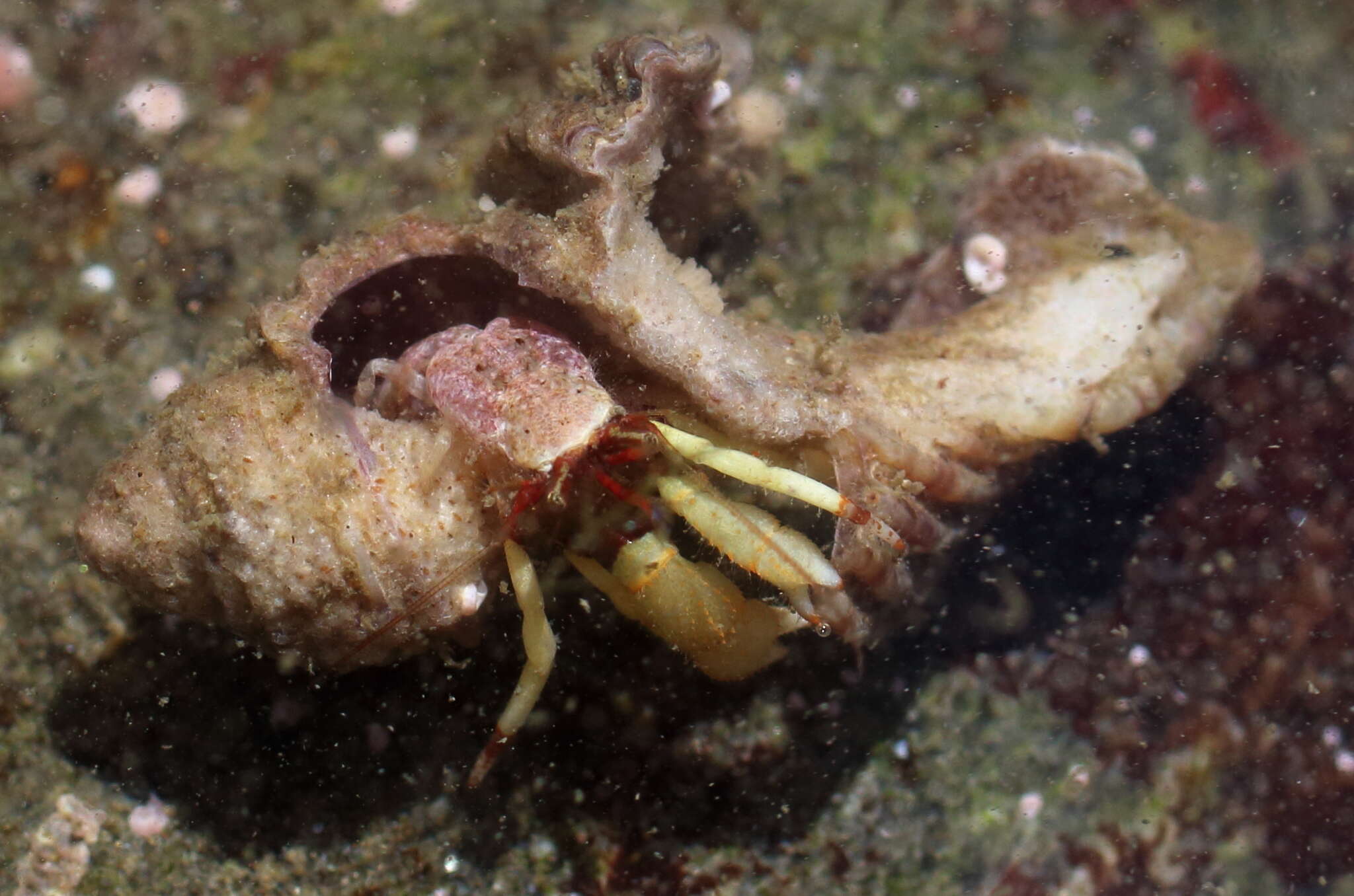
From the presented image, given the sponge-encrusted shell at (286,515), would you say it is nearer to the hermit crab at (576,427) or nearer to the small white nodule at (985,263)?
the hermit crab at (576,427)

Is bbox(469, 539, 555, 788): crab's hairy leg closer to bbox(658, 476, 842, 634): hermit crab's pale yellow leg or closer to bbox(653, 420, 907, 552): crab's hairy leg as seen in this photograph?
bbox(658, 476, 842, 634): hermit crab's pale yellow leg

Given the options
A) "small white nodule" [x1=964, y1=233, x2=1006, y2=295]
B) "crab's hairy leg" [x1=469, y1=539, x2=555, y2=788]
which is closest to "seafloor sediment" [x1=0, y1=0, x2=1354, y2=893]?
"small white nodule" [x1=964, y1=233, x2=1006, y2=295]

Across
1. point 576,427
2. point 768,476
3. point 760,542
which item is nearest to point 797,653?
point 760,542

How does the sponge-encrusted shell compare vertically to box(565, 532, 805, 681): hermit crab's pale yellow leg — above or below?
above

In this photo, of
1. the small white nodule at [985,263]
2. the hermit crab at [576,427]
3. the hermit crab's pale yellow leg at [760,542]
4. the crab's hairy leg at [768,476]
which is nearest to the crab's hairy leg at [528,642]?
the hermit crab at [576,427]

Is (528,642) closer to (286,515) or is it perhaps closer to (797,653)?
(286,515)

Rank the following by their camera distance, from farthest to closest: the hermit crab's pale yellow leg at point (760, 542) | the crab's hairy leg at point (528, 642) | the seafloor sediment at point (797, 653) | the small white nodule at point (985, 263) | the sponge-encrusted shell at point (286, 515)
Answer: the small white nodule at point (985, 263) → the seafloor sediment at point (797, 653) → the crab's hairy leg at point (528, 642) → the hermit crab's pale yellow leg at point (760, 542) → the sponge-encrusted shell at point (286, 515)
